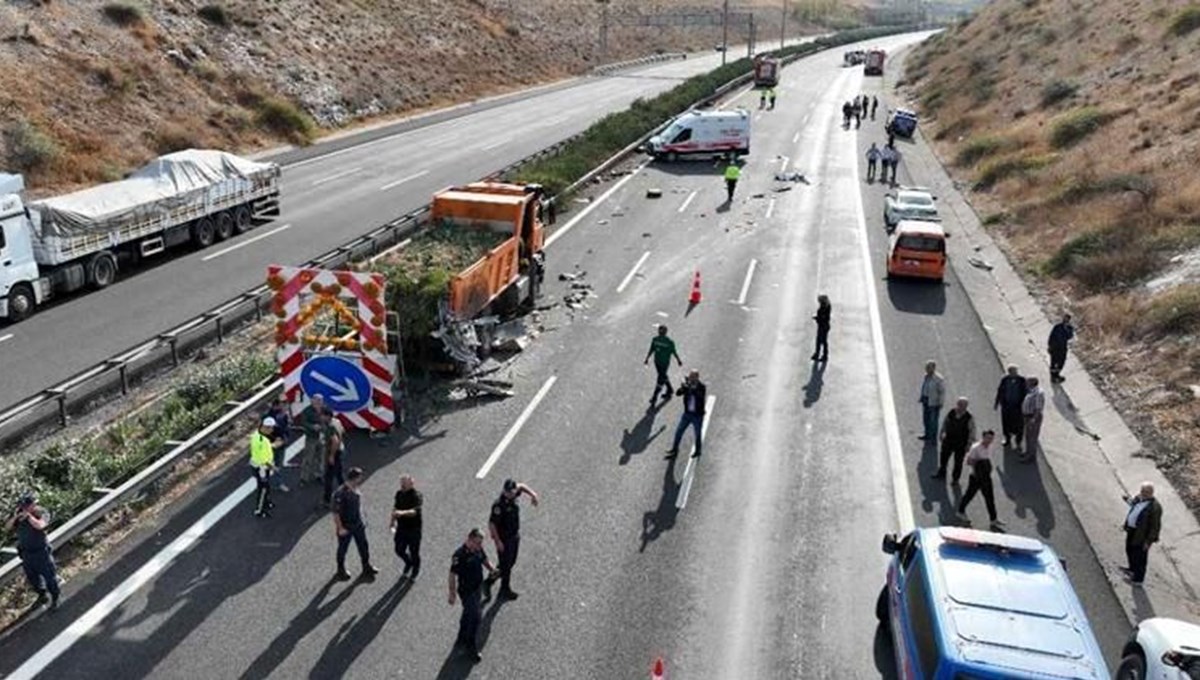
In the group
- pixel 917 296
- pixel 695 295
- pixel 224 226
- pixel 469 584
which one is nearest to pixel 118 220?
pixel 224 226

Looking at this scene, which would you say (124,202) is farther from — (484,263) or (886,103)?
(886,103)

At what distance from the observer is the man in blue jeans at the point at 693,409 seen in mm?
16703

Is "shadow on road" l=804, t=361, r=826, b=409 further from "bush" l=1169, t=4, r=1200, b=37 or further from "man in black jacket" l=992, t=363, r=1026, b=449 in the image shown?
"bush" l=1169, t=4, r=1200, b=37

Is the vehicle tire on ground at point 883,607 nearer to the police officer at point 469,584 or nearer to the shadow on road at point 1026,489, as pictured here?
the shadow on road at point 1026,489

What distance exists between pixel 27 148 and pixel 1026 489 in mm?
34833

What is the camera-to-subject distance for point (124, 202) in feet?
88.7

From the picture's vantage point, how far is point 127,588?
1271 centimetres

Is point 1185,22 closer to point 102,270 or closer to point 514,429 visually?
point 514,429

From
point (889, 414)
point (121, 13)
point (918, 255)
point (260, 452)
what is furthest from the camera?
point (121, 13)

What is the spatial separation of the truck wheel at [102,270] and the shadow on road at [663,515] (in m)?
17.1

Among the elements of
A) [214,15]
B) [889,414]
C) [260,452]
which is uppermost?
[214,15]

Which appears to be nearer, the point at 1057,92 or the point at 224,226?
the point at 224,226

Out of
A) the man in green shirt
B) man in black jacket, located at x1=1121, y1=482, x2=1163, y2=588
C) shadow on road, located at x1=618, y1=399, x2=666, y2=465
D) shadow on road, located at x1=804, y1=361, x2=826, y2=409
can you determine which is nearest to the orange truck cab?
shadow on road, located at x1=804, y1=361, x2=826, y2=409

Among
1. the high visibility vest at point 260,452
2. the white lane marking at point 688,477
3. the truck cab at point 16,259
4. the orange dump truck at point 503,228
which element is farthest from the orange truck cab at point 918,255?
the truck cab at point 16,259
